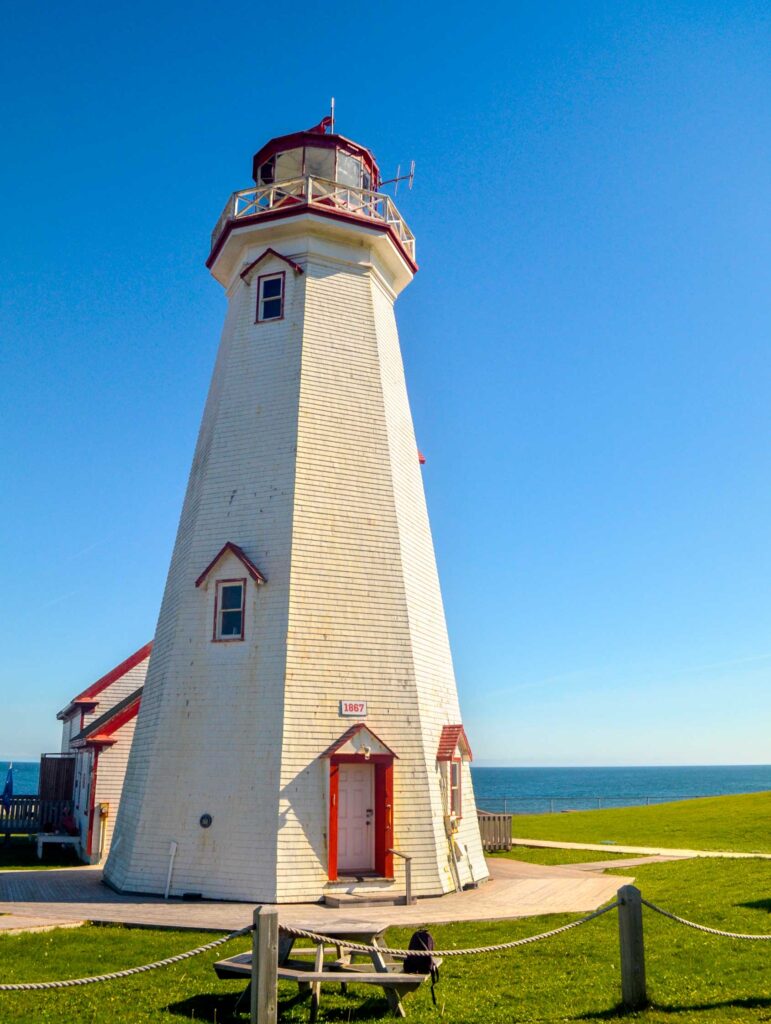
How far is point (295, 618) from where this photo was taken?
15.8 metres

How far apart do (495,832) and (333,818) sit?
10.3 metres

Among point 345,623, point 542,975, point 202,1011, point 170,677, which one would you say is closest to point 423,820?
point 345,623

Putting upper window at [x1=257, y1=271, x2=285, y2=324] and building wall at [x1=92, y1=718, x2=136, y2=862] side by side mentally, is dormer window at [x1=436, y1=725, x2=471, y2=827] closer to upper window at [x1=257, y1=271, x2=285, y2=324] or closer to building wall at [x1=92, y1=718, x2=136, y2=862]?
building wall at [x1=92, y1=718, x2=136, y2=862]

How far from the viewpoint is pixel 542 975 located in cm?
920

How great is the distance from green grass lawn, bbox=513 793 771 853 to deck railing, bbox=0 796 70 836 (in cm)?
1450

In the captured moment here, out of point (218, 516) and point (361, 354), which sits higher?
point (361, 354)

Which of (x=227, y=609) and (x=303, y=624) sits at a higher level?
(x=227, y=609)

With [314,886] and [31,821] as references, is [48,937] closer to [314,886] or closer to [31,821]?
[314,886]

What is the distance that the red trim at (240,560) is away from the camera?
16.1m

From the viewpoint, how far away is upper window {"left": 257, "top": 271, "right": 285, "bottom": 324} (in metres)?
18.5

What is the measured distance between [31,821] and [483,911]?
15.5 m

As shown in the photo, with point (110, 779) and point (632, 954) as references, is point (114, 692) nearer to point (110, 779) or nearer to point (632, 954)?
point (110, 779)

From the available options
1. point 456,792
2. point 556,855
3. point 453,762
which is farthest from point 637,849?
point 453,762

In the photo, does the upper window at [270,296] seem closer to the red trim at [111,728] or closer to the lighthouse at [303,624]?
the lighthouse at [303,624]
